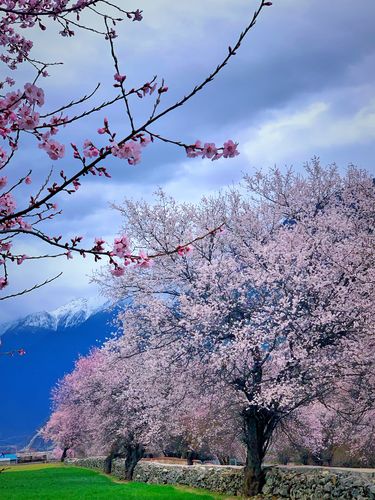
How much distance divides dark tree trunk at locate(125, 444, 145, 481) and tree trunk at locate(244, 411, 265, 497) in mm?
15948

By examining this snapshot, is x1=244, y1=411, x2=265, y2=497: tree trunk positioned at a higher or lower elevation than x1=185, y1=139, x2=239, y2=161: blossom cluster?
lower

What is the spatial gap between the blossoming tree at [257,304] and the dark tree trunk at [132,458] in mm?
16305

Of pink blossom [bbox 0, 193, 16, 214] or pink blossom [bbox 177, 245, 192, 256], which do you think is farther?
pink blossom [bbox 0, 193, 16, 214]

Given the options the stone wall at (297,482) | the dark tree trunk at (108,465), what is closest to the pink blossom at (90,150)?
the stone wall at (297,482)

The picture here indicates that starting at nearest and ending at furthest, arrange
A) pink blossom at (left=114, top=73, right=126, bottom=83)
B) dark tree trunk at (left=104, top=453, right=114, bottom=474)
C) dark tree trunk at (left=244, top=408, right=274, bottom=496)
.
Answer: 1. pink blossom at (left=114, top=73, right=126, bottom=83)
2. dark tree trunk at (left=244, top=408, right=274, bottom=496)
3. dark tree trunk at (left=104, top=453, right=114, bottom=474)

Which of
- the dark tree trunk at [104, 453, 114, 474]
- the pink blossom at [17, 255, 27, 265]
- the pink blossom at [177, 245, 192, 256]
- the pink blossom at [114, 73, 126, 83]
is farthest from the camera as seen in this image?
the dark tree trunk at [104, 453, 114, 474]

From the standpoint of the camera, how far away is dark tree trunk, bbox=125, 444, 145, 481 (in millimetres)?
32625

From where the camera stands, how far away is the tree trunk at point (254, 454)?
57.7 ft

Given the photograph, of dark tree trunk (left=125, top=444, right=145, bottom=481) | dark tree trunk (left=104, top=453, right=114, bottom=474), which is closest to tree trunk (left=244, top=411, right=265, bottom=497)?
dark tree trunk (left=125, top=444, right=145, bottom=481)

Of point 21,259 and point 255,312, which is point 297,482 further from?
point 21,259

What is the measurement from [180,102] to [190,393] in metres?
17.2

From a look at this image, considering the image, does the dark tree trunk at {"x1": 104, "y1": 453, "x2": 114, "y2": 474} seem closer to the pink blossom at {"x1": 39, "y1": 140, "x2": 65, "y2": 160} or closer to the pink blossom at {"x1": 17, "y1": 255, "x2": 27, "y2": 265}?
the pink blossom at {"x1": 17, "y1": 255, "x2": 27, "y2": 265}

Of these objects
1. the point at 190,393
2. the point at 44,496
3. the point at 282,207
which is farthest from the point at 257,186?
the point at 44,496

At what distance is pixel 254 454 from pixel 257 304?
17.4 ft
